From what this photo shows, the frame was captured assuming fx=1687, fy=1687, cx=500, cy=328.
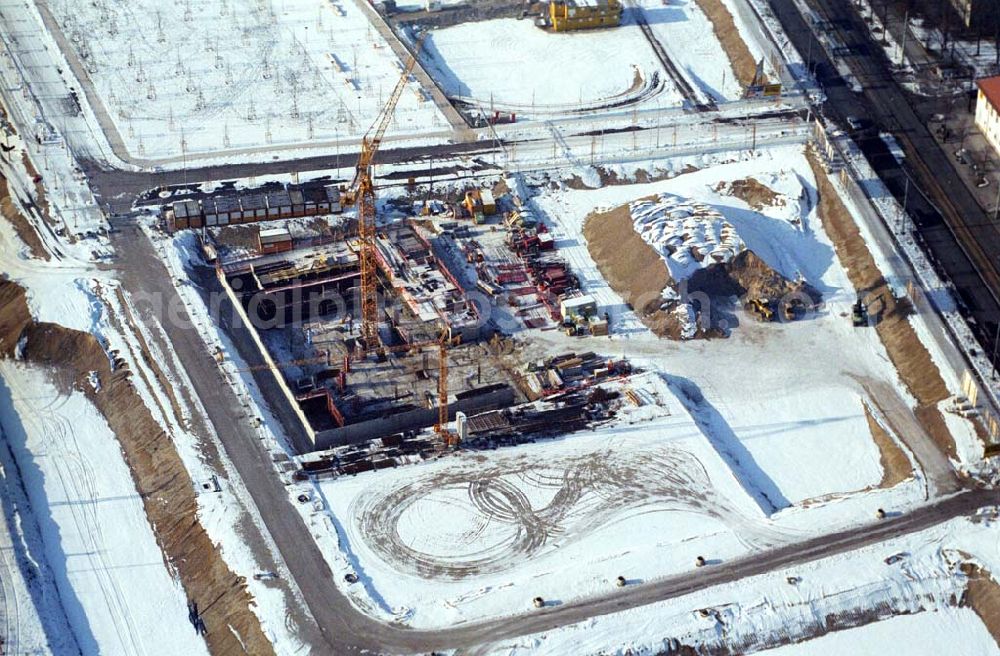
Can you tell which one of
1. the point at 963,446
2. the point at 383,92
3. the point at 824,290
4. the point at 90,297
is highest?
the point at 383,92

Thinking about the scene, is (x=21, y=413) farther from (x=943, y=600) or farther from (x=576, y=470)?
(x=943, y=600)

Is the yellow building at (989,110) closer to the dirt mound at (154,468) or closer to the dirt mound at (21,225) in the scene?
the dirt mound at (154,468)

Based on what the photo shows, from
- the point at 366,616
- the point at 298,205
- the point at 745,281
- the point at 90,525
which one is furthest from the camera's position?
the point at 298,205

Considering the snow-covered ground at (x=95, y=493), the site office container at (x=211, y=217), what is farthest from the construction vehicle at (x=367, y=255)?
the snow-covered ground at (x=95, y=493)

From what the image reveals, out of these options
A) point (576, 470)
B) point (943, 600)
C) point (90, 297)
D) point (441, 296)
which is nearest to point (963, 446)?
point (943, 600)

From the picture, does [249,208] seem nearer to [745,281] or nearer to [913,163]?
[745,281]

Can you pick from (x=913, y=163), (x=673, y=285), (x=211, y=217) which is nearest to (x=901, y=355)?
(x=673, y=285)
